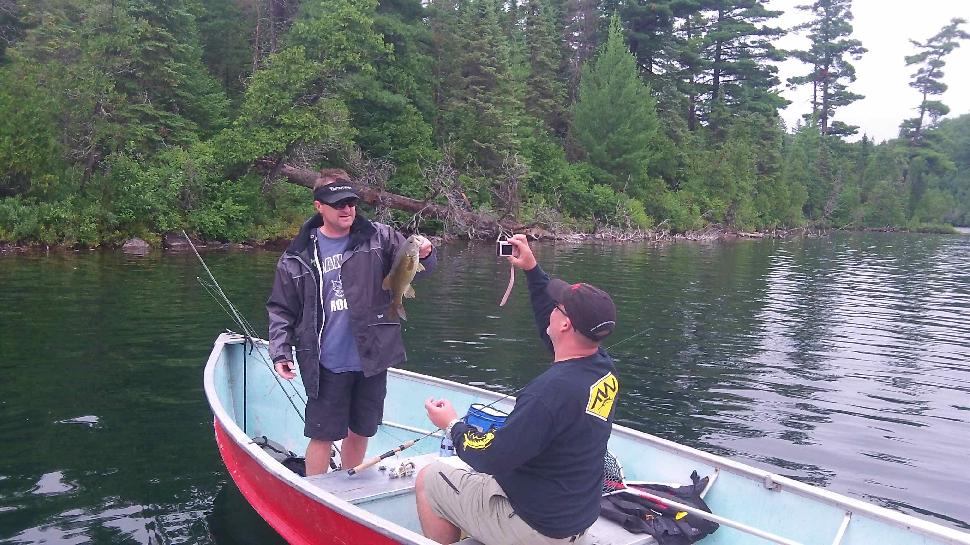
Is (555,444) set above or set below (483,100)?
below

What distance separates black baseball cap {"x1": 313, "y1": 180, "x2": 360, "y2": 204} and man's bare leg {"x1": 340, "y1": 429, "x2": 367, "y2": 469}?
1.64 m

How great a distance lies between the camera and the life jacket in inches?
174

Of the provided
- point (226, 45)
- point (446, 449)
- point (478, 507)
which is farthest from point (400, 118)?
point (478, 507)

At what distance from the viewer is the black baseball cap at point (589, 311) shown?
3.34 m

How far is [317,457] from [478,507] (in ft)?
5.50

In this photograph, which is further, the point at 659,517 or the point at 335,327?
the point at 335,327

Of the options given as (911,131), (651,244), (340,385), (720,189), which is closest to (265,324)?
(340,385)

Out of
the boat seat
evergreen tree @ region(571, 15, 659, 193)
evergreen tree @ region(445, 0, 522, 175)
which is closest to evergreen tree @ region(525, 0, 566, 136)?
evergreen tree @ region(571, 15, 659, 193)

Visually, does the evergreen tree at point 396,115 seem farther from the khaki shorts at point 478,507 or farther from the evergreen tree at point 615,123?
the khaki shorts at point 478,507

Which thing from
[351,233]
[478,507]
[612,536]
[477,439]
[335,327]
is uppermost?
[351,233]

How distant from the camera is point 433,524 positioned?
418 centimetres

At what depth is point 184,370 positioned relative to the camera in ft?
31.2

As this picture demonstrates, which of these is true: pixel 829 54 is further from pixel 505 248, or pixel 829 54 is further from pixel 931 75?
pixel 505 248

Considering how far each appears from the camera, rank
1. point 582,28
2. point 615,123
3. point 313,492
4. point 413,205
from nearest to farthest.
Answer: point 313,492 → point 413,205 → point 615,123 → point 582,28
